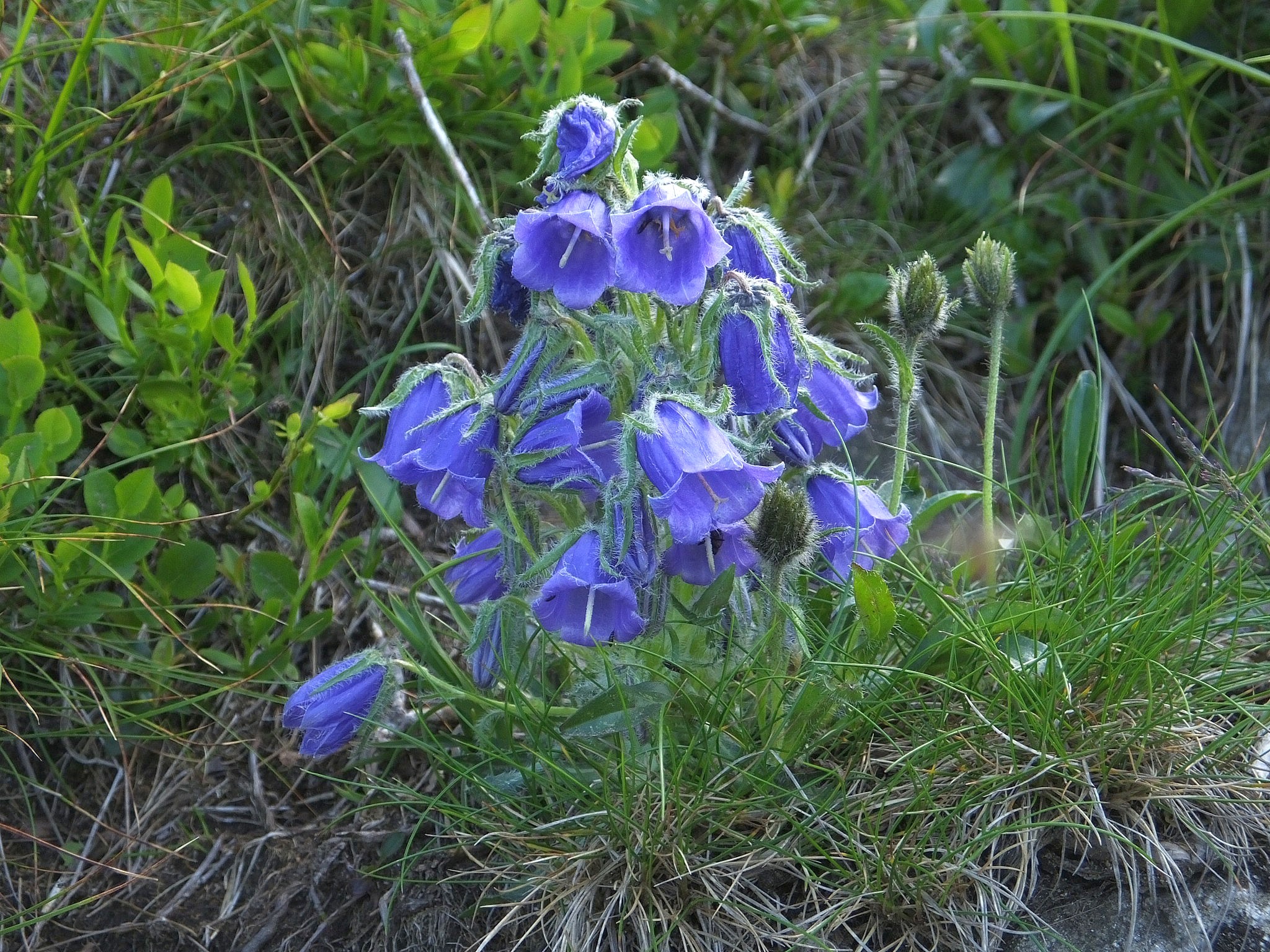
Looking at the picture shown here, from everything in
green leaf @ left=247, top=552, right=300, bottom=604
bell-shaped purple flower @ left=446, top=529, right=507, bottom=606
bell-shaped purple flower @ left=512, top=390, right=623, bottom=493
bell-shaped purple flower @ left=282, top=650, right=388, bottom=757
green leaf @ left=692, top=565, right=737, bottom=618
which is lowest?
green leaf @ left=247, top=552, right=300, bottom=604

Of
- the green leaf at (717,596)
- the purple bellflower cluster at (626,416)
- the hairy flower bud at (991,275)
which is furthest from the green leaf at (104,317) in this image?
the hairy flower bud at (991,275)

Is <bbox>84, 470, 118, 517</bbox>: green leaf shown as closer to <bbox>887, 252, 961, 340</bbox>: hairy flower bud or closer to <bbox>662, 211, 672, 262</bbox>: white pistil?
<bbox>662, 211, 672, 262</bbox>: white pistil

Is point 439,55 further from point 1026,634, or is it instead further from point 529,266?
point 1026,634

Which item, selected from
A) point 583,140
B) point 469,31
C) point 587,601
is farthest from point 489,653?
point 469,31

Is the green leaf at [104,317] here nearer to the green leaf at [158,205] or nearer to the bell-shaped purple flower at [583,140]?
the green leaf at [158,205]

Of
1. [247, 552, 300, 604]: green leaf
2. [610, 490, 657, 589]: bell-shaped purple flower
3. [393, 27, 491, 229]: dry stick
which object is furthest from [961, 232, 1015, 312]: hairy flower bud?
[247, 552, 300, 604]: green leaf

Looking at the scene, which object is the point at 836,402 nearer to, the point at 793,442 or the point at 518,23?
the point at 793,442
